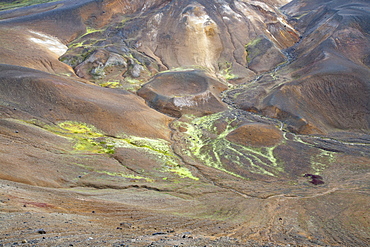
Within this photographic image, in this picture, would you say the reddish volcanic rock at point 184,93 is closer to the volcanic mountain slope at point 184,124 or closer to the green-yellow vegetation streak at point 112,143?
the volcanic mountain slope at point 184,124

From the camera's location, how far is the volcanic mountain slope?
70.5 feet

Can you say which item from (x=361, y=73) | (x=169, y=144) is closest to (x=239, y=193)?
(x=169, y=144)

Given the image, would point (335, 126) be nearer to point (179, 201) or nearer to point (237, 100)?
point (237, 100)

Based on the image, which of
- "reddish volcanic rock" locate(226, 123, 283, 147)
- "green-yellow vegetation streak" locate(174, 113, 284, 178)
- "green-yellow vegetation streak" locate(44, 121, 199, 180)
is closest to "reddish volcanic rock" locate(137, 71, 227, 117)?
"green-yellow vegetation streak" locate(174, 113, 284, 178)

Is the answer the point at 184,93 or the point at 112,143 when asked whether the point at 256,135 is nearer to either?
the point at 184,93

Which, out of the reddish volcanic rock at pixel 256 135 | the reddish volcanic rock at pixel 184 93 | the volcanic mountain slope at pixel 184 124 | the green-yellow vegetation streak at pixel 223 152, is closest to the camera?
the volcanic mountain slope at pixel 184 124

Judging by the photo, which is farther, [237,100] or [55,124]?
[237,100]

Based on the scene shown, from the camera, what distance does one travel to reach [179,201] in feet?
90.6

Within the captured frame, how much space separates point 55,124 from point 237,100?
32888 millimetres

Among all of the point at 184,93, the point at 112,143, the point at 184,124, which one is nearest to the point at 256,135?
the point at 184,124

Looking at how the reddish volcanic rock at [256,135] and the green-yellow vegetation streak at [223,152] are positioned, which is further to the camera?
the reddish volcanic rock at [256,135]

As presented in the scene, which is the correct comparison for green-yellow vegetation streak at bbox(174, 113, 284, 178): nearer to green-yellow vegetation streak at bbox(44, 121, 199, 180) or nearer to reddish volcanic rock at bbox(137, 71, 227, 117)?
green-yellow vegetation streak at bbox(44, 121, 199, 180)

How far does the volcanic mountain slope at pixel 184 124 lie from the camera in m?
21.5

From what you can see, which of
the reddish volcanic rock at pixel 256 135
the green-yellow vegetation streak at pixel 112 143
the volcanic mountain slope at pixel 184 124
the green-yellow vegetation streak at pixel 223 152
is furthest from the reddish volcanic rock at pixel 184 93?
the green-yellow vegetation streak at pixel 112 143
